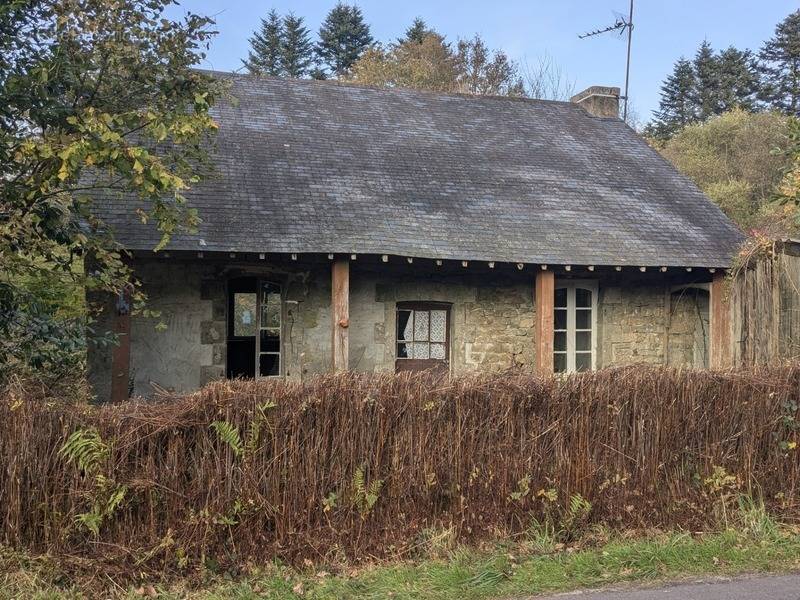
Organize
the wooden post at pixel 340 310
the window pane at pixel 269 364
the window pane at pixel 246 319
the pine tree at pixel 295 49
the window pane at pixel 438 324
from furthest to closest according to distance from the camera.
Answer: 1. the pine tree at pixel 295 49
2. the window pane at pixel 246 319
3. the window pane at pixel 438 324
4. the window pane at pixel 269 364
5. the wooden post at pixel 340 310

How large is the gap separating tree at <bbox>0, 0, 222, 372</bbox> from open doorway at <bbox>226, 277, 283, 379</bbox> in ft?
12.5

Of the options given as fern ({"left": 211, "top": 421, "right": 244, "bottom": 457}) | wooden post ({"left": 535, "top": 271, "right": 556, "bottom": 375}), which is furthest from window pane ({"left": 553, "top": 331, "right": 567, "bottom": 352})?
fern ({"left": 211, "top": 421, "right": 244, "bottom": 457})

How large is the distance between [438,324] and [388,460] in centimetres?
628

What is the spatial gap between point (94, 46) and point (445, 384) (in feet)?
14.6

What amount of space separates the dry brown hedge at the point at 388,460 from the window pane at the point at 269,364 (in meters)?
6.02

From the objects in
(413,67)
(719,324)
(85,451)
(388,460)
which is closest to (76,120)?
(85,451)

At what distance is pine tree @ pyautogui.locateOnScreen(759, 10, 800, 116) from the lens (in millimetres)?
36688

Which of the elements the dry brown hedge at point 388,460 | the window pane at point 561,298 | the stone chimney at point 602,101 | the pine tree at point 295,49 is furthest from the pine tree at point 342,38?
the dry brown hedge at point 388,460

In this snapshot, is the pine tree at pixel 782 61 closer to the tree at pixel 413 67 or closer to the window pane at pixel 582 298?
the tree at pixel 413 67

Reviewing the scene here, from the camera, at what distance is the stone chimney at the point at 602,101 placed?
1617 cm

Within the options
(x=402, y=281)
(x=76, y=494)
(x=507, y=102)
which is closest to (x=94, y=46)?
(x=76, y=494)

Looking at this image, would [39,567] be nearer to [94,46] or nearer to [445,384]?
[445,384]

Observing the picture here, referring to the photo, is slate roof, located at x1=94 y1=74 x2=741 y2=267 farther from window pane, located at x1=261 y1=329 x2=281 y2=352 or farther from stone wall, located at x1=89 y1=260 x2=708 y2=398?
window pane, located at x1=261 y1=329 x2=281 y2=352

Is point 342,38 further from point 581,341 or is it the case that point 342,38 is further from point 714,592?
point 714,592
